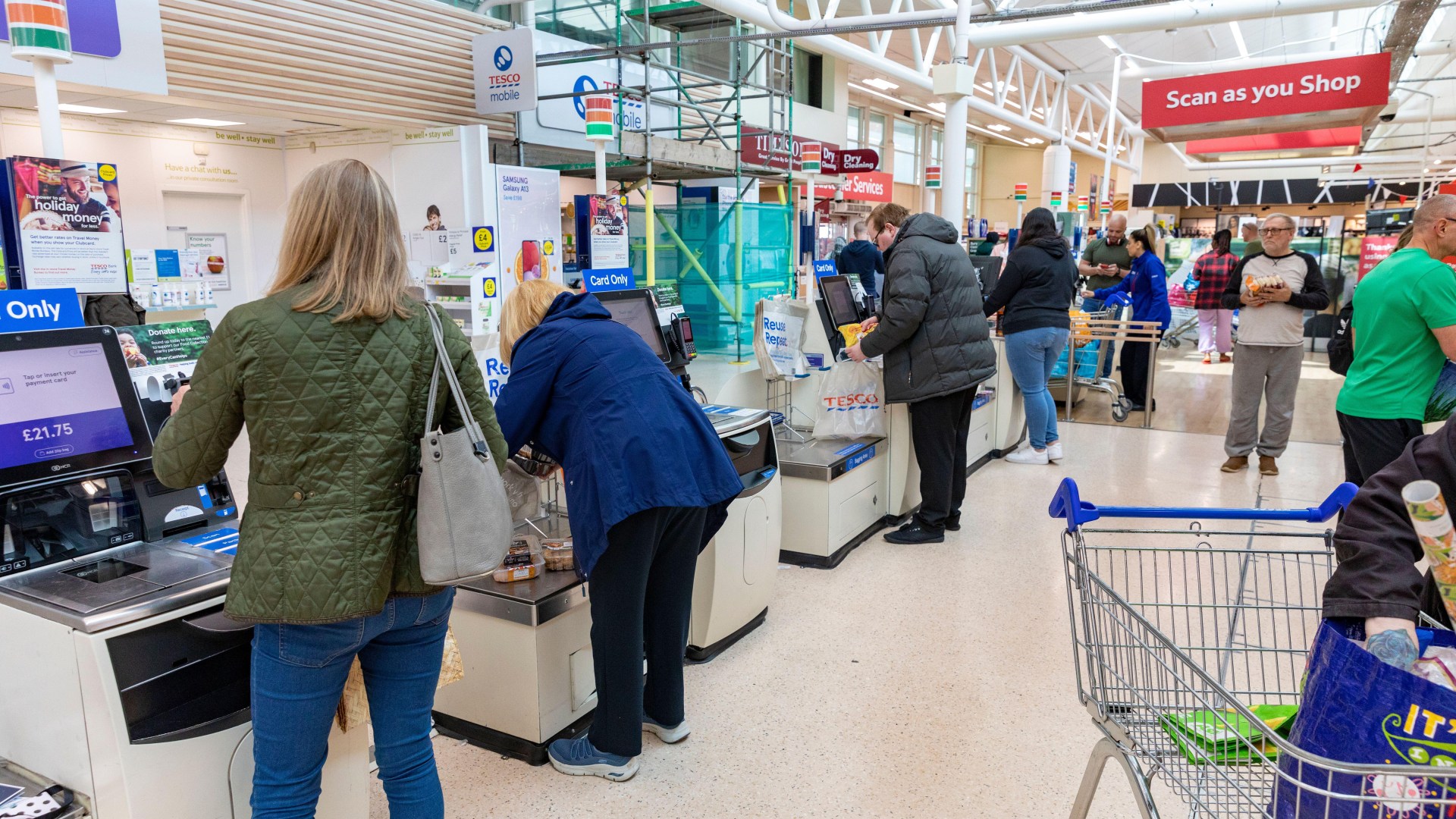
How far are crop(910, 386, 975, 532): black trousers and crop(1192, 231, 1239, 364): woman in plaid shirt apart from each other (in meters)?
3.35

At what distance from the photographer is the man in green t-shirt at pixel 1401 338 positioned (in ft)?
11.1

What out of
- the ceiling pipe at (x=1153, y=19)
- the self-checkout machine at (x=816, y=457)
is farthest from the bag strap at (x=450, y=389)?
the ceiling pipe at (x=1153, y=19)

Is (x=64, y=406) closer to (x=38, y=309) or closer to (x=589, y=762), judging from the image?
(x=38, y=309)

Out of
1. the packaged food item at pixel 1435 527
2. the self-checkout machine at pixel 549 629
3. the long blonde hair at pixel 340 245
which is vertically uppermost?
the long blonde hair at pixel 340 245

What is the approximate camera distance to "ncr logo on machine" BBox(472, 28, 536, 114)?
7.39 m

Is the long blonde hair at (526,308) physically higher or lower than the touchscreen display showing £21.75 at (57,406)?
higher

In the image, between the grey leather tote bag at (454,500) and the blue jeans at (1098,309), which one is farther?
the blue jeans at (1098,309)

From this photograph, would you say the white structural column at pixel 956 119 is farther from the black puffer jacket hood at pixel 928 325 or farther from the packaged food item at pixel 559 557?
the packaged food item at pixel 559 557

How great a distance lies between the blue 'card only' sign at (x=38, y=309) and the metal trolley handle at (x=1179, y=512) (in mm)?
2152

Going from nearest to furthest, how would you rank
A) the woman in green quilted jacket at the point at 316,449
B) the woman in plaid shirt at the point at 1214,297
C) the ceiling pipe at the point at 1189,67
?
the woman in green quilted jacket at the point at 316,449
the woman in plaid shirt at the point at 1214,297
the ceiling pipe at the point at 1189,67

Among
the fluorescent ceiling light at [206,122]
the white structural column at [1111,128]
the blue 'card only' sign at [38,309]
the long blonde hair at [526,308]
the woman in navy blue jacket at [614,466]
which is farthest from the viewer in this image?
the white structural column at [1111,128]

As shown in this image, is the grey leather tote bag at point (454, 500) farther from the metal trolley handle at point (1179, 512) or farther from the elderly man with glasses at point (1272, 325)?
the elderly man with glasses at point (1272, 325)

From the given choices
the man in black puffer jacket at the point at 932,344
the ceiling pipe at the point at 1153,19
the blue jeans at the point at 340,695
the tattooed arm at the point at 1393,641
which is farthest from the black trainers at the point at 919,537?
the ceiling pipe at the point at 1153,19

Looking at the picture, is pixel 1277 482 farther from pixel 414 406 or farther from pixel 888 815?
pixel 414 406
